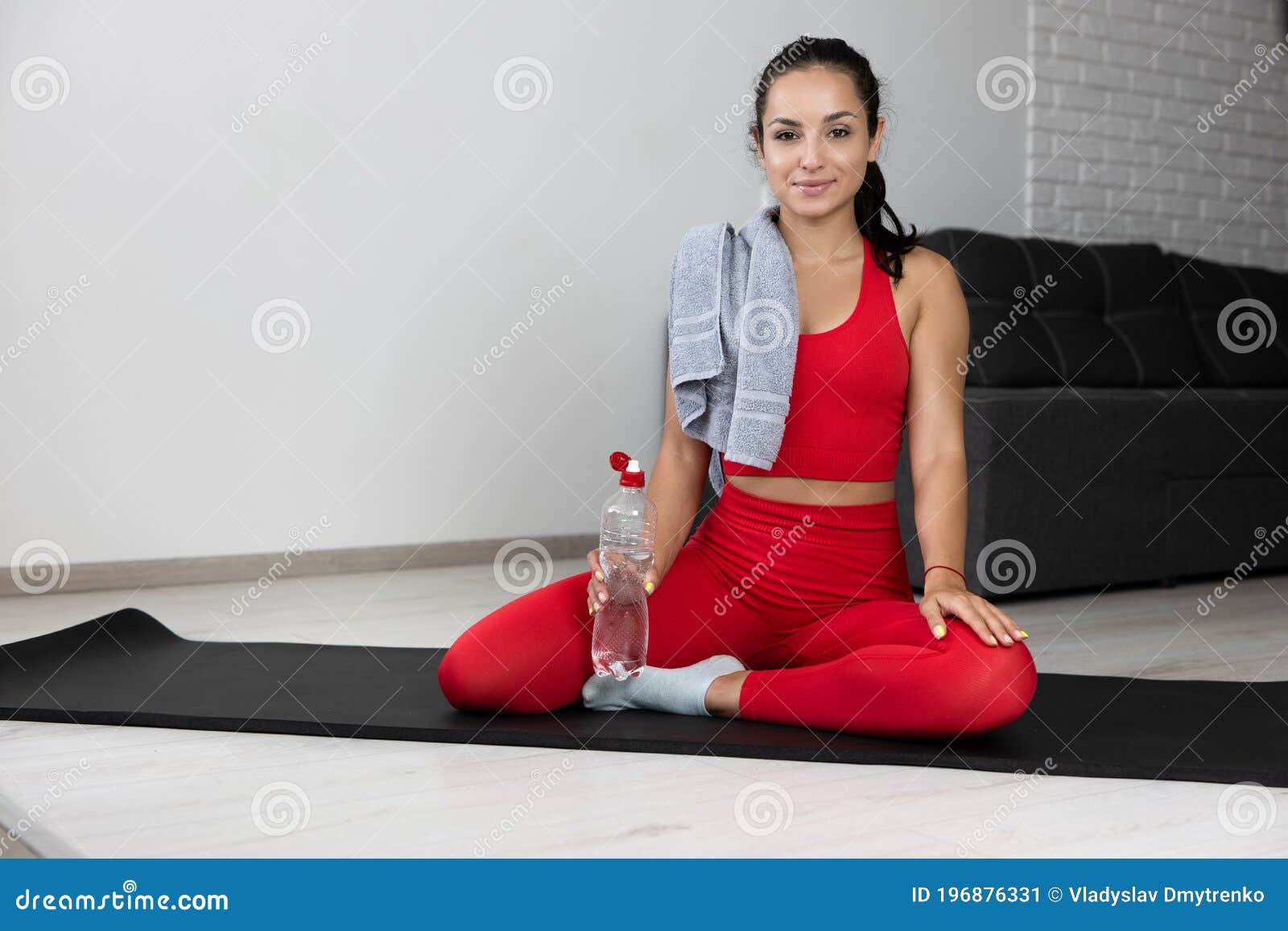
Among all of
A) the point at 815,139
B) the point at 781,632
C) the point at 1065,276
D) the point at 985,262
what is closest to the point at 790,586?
the point at 781,632

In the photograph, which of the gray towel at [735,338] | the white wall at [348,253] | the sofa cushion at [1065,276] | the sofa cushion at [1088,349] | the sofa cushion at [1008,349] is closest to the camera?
the gray towel at [735,338]

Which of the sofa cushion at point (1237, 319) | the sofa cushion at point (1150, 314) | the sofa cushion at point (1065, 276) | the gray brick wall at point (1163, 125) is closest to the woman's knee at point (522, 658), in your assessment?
the sofa cushion at point (1065, 276)

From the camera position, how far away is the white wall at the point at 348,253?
285cm

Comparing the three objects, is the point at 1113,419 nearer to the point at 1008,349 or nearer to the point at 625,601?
the point at 1008,349

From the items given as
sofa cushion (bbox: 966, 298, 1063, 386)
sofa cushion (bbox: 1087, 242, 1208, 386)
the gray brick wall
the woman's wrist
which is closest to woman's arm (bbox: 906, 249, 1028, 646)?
the woman's wrist

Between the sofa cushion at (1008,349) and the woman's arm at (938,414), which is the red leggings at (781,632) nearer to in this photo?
the woman's arm at (938,414)

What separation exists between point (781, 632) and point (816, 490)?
0.67 ft

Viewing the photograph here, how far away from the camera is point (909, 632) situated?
168 cm

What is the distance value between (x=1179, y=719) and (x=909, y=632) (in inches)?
18.3

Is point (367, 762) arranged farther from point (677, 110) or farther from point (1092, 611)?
point (677, 110)

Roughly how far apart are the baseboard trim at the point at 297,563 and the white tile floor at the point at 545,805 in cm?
117

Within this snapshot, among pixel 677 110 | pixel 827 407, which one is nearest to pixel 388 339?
pixel 677 110

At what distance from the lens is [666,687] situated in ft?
5.89
